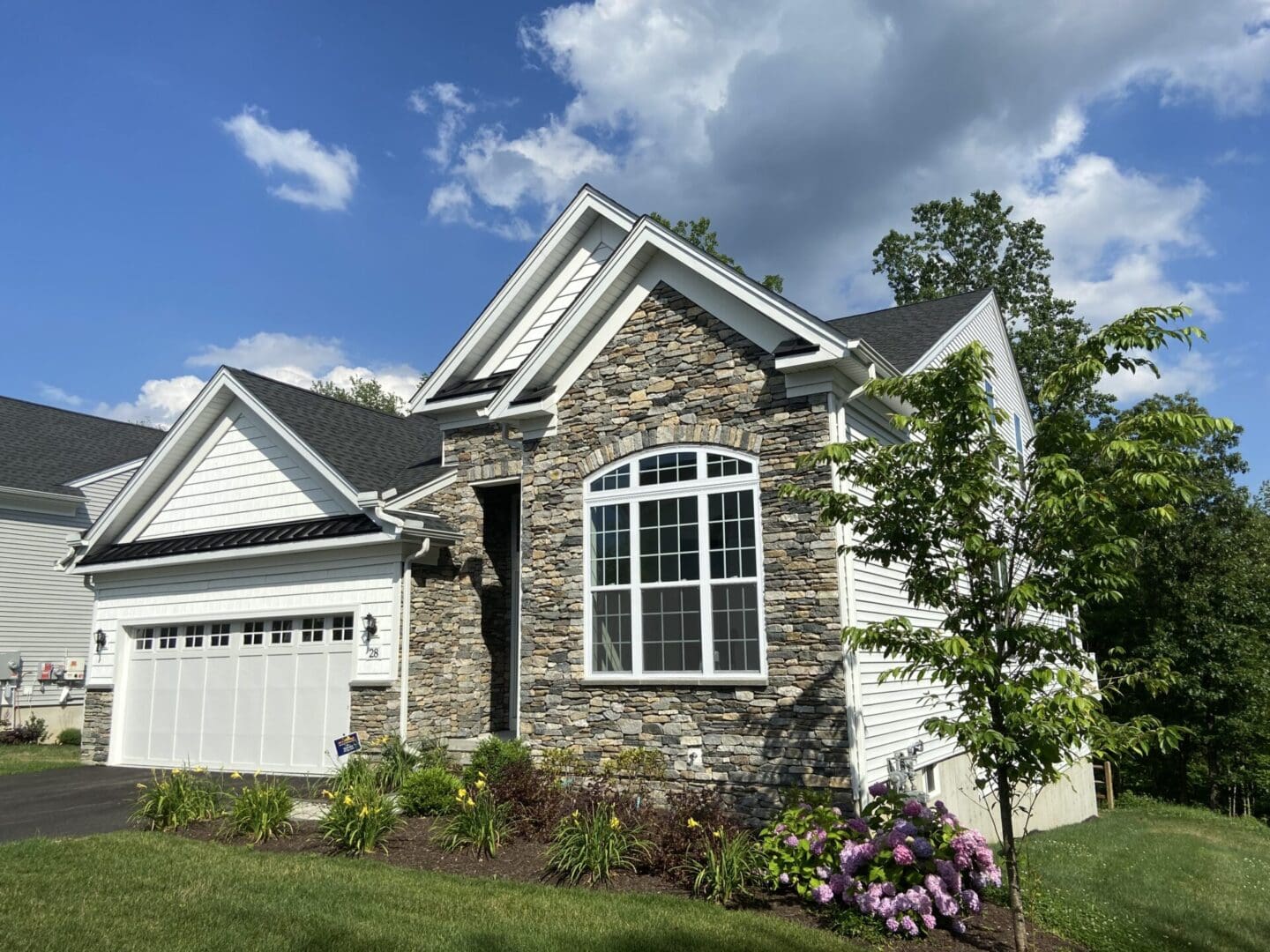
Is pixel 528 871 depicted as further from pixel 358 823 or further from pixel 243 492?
pixel 243 492

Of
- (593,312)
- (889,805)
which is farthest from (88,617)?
(889,805)

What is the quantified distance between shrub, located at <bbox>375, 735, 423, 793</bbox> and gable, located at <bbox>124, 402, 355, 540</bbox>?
382 cm

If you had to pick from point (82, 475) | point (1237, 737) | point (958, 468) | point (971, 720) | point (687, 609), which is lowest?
point (1237, 737)

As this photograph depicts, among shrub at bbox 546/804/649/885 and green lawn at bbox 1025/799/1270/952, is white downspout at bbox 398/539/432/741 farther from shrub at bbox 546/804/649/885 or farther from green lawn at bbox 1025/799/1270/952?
green lawn at bbox 1025/799/1270/952

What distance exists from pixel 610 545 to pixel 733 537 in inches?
66.0

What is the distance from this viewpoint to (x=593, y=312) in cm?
1159

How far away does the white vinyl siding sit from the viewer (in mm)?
14969

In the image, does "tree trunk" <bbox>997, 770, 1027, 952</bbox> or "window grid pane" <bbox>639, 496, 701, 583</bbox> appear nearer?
"tree trunk" <bbox>997, 770, 1027, 952</bbox>

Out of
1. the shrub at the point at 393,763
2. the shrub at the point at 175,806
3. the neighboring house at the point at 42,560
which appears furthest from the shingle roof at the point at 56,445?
the shrub at the point at 175,806

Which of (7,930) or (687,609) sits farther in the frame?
(687,609)

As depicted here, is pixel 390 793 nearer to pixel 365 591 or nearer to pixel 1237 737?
pixel 365 591

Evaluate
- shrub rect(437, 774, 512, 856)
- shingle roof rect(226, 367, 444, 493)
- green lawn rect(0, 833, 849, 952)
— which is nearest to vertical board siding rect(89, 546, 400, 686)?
shingle roof rect(226, 367, 444, 493)

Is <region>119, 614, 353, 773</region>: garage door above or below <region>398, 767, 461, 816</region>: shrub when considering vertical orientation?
above

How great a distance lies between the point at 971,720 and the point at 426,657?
919cm
